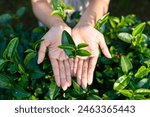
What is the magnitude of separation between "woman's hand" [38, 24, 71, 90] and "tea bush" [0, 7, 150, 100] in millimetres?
38

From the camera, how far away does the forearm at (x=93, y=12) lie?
1.76 meters

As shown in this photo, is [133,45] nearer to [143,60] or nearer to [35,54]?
[143,60]

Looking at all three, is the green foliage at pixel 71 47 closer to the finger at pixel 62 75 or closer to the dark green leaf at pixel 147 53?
the finger at pixel 62 75

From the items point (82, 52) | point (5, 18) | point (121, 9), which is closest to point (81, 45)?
point (82, 52)

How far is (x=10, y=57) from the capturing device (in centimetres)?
163

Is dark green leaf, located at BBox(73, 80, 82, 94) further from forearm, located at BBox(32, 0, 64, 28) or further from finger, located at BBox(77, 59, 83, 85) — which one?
forearm, located at BBox(32, 0, 64, 28)

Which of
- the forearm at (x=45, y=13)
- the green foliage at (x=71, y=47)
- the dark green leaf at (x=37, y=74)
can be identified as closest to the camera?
the green foliage at (x=71, y=47)

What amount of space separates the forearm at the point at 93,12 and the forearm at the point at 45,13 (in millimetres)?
108

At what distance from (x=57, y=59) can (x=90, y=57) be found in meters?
0.13

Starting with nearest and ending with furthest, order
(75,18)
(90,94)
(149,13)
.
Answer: (90,94) < (75,18) < (149,13)

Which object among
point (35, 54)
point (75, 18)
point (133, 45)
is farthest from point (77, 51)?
point (75, 18)

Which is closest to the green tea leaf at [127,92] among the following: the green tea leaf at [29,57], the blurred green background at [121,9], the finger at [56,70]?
the finger at [56,70]

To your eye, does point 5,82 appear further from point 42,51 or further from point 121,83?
point 121,83

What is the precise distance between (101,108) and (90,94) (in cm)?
7
